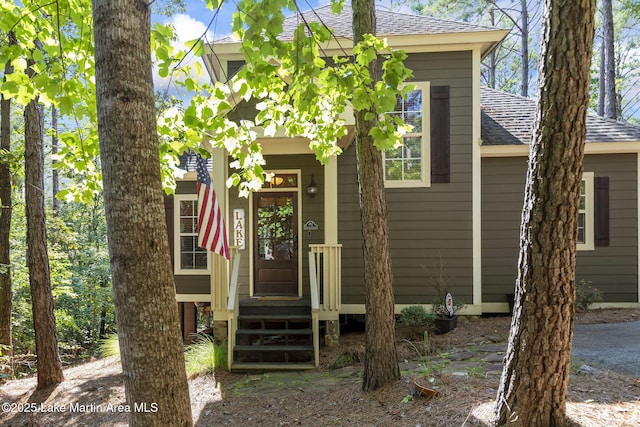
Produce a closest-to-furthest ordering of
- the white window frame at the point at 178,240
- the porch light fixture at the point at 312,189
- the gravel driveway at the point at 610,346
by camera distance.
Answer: the gravel driveway at the point at 610,346, the porch light fixture at the point at 312,189, the white window frame at the point at 178,240

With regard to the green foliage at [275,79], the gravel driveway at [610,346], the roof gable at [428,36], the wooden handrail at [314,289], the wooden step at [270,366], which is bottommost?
the wooden step at [270,366]

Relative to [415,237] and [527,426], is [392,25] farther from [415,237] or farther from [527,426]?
[527,426]

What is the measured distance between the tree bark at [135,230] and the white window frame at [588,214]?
8.02m

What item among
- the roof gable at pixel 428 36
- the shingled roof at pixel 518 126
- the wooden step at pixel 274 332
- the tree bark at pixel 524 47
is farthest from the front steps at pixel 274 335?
the tree bark at pixel 524 47

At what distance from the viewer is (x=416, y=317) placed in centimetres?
654

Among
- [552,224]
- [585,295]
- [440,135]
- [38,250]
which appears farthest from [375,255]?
[585,295]

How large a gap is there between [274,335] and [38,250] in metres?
3.77

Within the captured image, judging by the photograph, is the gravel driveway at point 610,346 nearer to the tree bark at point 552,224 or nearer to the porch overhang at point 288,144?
the tree bark at point 552,224

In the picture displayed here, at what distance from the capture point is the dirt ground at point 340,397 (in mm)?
2998

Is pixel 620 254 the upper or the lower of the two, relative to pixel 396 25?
lower

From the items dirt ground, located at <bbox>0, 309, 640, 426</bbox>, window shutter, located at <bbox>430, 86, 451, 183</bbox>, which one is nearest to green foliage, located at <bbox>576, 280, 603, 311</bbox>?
dirt ground, located at <bbox>0, 309, 640, 426</bbox>

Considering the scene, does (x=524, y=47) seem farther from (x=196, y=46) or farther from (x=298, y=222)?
(x=196, y=46)

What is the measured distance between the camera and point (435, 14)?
16.1 meters


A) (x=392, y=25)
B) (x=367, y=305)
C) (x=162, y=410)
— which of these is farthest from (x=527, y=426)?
(x=392, y=25)
